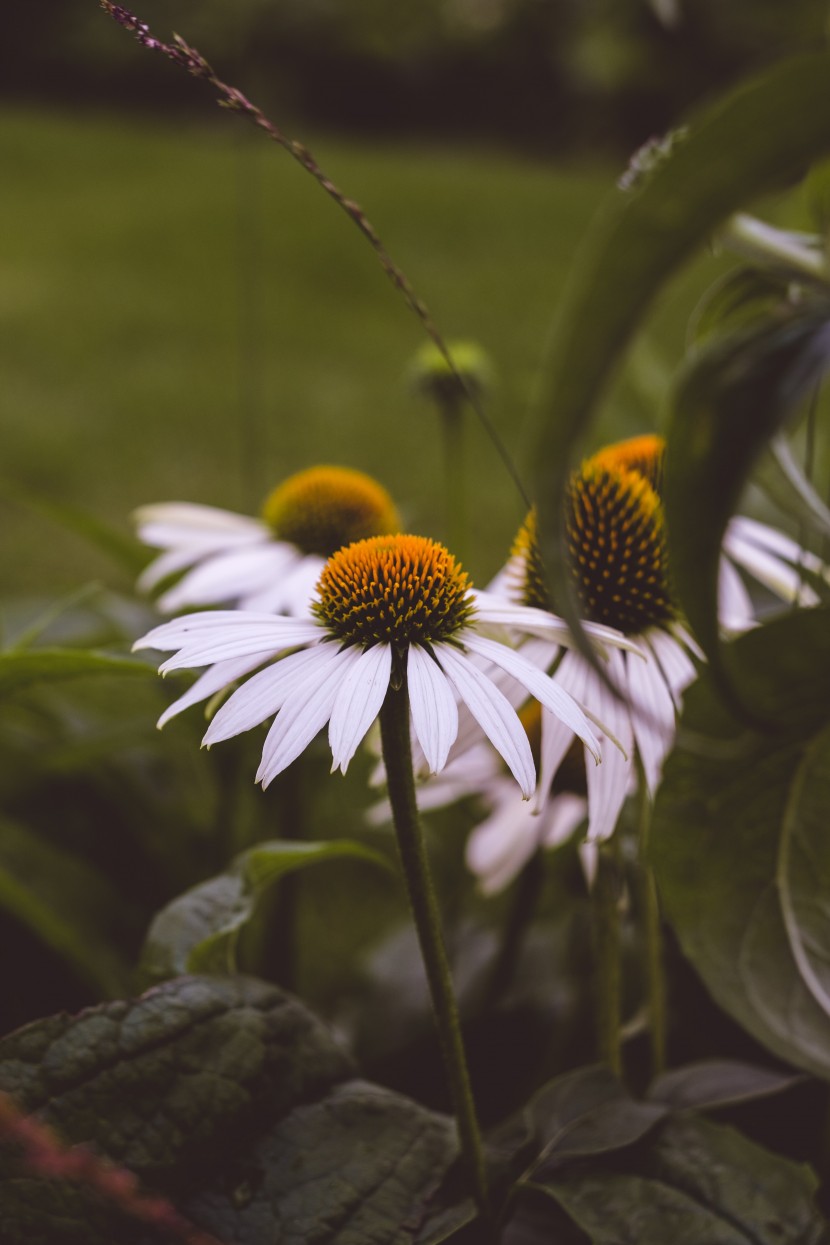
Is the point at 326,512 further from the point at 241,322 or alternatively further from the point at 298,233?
the point at 298,233

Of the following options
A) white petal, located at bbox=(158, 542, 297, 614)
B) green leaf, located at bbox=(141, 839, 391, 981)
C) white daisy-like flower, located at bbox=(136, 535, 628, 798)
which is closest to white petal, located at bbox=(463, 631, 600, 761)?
white daisy-like flower, located at bbox=(136, 535, 628, 798)

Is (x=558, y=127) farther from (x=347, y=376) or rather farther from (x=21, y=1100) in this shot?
(x=21, y=1100)

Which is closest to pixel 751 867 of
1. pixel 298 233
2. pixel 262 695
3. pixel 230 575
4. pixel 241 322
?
pixel 262 695

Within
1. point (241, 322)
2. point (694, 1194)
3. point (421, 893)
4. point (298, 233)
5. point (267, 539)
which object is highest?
point (298, 233)

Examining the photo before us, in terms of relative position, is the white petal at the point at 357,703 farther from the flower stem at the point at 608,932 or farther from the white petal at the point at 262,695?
the flower stem at the point at 608,932

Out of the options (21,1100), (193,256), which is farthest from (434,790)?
(193,256)

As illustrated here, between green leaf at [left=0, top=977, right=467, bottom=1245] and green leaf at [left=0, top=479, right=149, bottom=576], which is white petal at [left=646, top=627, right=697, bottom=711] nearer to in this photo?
green leaf at [left=0, top=977, right=467, bottom=1245]
